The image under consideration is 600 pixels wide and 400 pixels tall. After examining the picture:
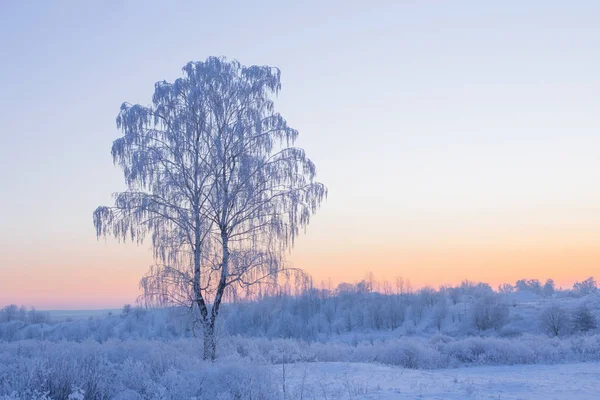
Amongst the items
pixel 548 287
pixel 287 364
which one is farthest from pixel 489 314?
pixel 548 287

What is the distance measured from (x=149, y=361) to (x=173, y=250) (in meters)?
4.15

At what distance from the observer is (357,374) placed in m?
16.1

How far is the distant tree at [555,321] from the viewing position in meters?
55.6

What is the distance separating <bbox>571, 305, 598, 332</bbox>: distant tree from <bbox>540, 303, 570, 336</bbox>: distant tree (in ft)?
2.49

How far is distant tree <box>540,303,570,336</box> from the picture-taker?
55594 millimetres

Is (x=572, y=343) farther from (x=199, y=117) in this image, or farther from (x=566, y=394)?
(x=199, y=117)

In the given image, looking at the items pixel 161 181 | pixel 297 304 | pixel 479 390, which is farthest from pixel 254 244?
pixel 297 304

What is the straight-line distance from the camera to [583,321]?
55281 mm

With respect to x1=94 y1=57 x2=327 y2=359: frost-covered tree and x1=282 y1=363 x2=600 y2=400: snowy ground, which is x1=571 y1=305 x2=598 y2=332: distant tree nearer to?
x1=282 y1=363 x2=600 y2=400: snowy ground

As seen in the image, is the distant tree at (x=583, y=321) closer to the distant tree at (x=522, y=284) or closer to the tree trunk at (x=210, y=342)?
the tree trunk at (x=210, y=342)

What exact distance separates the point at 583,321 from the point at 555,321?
2659 mm

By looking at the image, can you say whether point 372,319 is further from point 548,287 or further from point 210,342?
point 548,287

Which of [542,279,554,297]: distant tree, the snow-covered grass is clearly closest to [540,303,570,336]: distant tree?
the snow-covered grass

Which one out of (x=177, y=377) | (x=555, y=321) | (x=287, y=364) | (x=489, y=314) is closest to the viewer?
(x=177, y=377)
